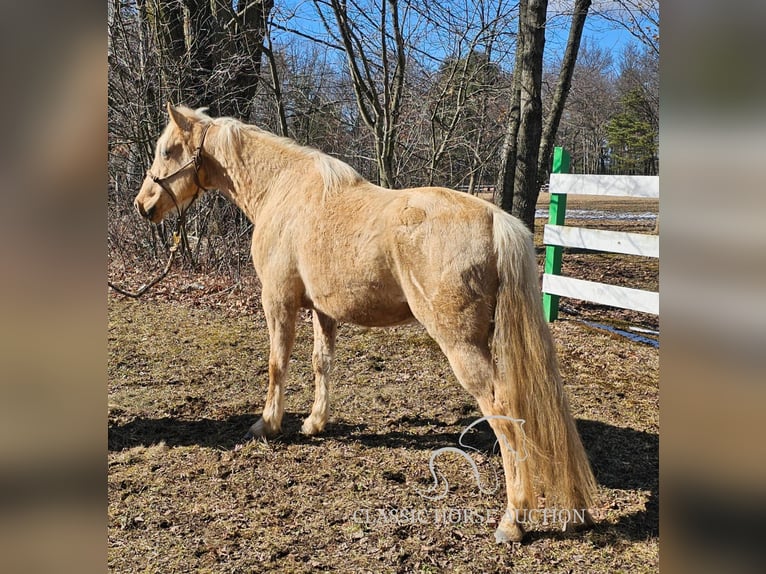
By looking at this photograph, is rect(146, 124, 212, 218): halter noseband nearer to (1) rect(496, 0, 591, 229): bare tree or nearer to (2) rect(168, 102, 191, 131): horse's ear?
(2) rect(168, 102, 191, 131): horse's ear

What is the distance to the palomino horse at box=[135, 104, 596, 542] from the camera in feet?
7.86

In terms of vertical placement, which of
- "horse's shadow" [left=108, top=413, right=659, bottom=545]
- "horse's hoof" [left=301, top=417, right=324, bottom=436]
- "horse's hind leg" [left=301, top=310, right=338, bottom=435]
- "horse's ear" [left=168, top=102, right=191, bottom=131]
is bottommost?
"horse's shadow" [left=108, top=413, right=659, bottom=545]

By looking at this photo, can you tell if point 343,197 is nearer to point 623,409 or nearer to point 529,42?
point 529,42

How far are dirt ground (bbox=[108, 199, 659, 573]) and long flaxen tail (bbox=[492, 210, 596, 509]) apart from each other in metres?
0.28

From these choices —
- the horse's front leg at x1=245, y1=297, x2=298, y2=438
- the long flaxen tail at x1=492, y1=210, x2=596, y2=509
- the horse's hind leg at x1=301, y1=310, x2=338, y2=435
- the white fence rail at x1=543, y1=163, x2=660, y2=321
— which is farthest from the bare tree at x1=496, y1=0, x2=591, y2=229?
the horse's front leg at x1=245, y1=297, x2=298, y2=438

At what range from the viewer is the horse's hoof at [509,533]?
7.91ft

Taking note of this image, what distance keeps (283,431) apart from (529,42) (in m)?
3.15

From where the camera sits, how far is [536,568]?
2279mm

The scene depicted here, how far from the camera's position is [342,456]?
3.27 metres

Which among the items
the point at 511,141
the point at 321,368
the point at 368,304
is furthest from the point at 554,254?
the point at 368,304

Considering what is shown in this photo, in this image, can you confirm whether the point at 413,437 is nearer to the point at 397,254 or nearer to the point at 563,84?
the point at 397,254

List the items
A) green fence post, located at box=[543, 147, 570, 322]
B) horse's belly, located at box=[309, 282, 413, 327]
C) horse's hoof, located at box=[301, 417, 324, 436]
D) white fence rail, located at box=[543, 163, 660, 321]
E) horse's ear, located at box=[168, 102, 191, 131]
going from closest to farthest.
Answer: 1. horse's belly, located at box=[309, 282, 413, 327]
2. horse's ear, located at box=[168, 102, 191, 131]
3. horse's hoof, located at box=[301, 417, 324, 436]
4. white fence rail, located at box=[543, 163, 660, 321]
5. green fence post, located at box=[543, 147, 570, 322]
